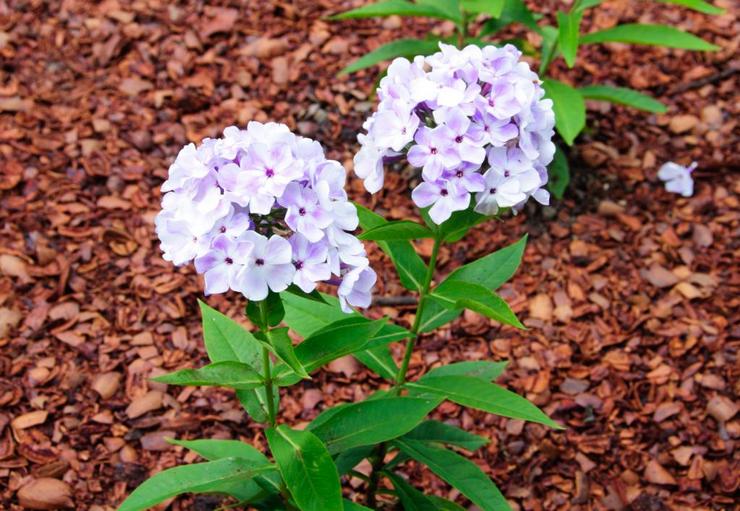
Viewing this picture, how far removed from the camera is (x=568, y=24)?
3947mm

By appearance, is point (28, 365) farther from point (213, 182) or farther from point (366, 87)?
point (366, 87)

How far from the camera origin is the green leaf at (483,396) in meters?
2.51

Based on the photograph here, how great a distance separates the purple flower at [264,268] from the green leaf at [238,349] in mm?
627

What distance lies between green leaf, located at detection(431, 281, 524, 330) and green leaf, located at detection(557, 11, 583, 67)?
60.8 inches

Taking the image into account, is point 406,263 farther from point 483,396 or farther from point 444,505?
point 444,505

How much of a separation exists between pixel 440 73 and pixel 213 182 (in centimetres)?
68

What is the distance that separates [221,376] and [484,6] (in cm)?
224

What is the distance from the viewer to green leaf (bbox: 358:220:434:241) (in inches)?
98.9

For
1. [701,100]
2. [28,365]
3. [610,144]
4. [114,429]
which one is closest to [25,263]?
[28,365]

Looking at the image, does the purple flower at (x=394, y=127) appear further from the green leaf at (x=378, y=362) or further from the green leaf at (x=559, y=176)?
the green leaf at (x=559, y=176)

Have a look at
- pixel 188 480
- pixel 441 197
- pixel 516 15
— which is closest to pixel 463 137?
pixel 441 197

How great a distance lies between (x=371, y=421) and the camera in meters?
2.59

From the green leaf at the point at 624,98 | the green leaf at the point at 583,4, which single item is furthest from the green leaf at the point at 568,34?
the green leaf at the point at 624,98

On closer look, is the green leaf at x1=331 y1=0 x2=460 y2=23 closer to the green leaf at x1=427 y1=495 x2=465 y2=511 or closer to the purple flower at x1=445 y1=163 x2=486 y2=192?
the purple flower at x1=445 y1=163 x2=486 y2=192
